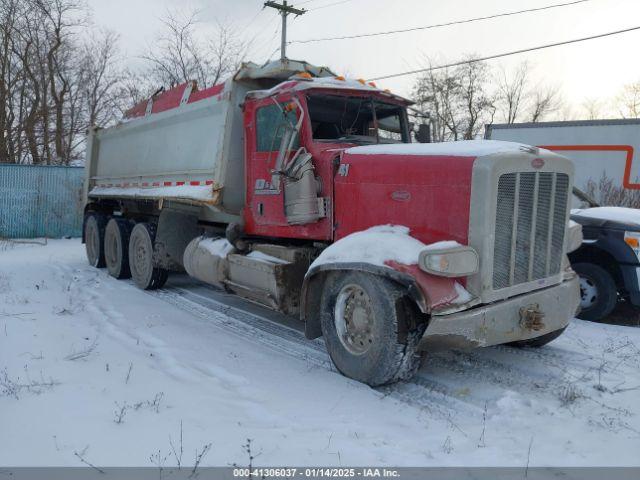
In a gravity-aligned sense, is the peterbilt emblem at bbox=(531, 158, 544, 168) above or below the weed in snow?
above

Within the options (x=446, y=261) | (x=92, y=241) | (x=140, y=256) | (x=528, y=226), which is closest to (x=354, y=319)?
(x=446, y=261)

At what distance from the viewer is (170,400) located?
3850 millimetres

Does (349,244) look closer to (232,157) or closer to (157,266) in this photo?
(232,157)

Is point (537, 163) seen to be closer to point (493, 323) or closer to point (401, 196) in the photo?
point (401, 196)

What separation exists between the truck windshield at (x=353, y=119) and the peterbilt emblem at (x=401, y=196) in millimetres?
1246

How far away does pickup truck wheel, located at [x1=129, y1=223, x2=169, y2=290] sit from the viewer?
27.0ft

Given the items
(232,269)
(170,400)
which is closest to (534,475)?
(170,400)

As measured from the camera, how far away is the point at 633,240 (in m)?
6.39

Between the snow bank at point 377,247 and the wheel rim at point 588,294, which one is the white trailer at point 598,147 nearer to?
the wheel rim at point 588,294

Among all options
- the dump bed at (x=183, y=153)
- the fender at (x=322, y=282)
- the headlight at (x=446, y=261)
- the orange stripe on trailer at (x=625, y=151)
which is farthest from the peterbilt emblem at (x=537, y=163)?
the orange stripe on trailer at (x=625, y=151)

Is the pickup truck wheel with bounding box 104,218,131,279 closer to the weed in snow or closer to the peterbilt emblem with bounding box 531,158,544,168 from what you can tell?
the weed in snow

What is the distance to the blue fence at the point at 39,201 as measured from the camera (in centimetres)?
1617

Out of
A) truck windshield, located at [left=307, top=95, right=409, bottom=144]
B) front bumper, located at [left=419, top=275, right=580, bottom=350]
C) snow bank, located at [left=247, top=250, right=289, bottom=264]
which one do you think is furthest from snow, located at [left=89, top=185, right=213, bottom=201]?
front bumper, located at [left=419, top=275, right=580, bottom=350]

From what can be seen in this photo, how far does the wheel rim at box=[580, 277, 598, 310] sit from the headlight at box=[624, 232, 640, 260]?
25.5 inches
